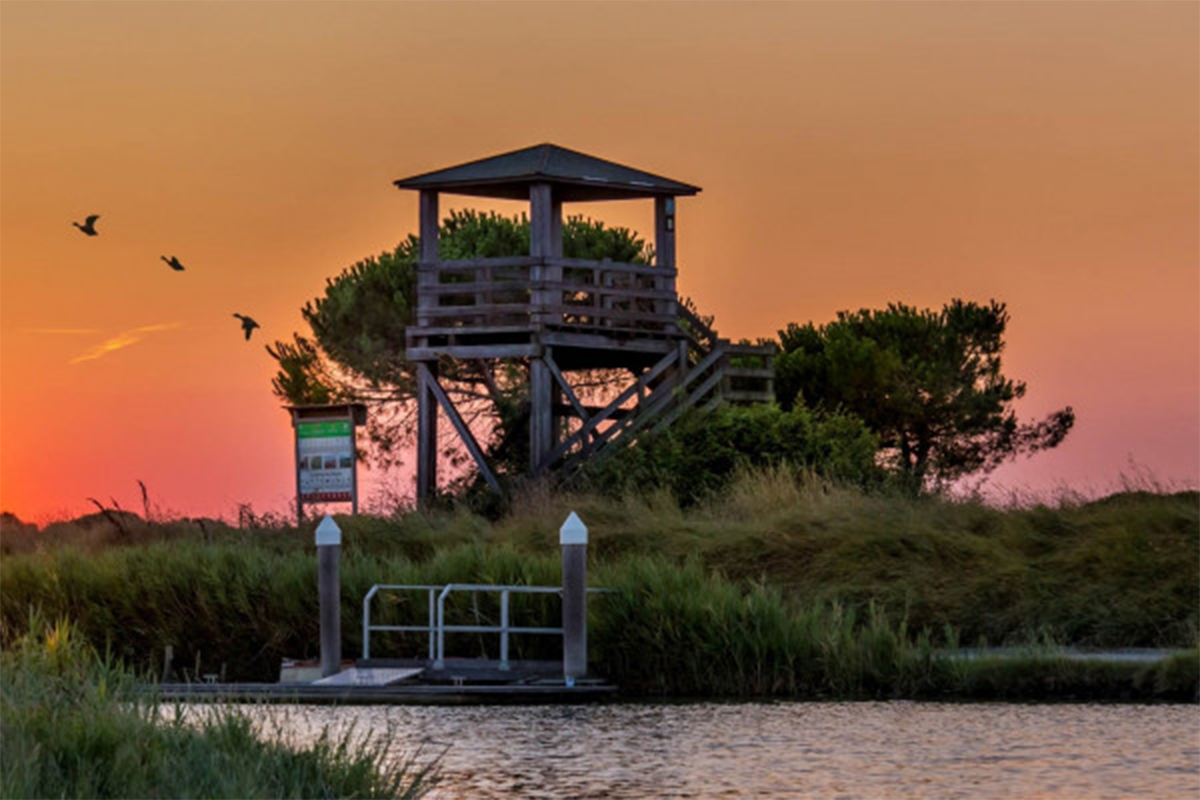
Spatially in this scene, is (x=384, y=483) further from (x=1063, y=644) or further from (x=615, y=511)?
(x=1063, y=644)

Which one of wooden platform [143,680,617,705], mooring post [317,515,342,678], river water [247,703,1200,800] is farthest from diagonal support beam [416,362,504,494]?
river water [247,703,1200,800]

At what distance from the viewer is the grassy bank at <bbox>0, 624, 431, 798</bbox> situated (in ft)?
40.2

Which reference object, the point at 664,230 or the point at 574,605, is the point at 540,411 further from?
the point at 574,605

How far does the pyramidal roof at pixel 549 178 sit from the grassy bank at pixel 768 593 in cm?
997

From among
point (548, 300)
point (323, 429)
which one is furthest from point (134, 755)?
point (548, 300)

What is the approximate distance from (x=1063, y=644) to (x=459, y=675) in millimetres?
7206

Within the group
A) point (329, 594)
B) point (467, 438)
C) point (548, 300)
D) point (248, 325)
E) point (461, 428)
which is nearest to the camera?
point (248, 325)

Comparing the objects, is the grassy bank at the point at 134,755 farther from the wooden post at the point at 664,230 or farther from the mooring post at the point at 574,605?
the wooden post at the point at 664,230

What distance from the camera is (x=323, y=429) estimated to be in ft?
116

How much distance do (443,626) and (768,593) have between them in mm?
4217

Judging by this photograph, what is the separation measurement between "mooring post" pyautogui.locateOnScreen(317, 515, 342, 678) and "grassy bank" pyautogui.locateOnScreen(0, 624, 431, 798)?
10.6 m

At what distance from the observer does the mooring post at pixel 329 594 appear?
25.0 m

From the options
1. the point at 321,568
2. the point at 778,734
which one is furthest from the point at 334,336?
the point at 778,734

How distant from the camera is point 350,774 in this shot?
13375mm
